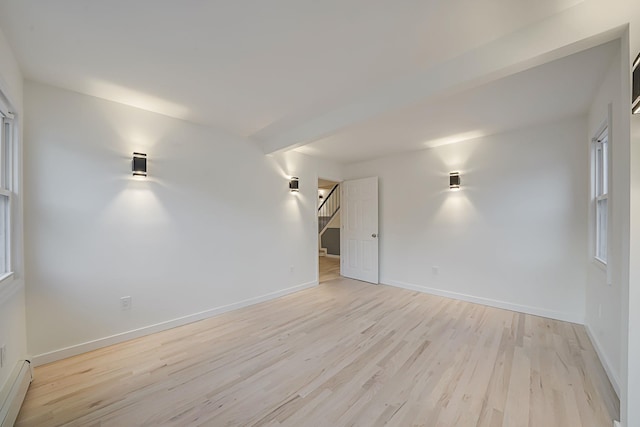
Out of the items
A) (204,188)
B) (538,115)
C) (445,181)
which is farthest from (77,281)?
(538,115)

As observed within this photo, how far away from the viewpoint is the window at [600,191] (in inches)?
99.7

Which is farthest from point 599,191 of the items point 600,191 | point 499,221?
point 499,221

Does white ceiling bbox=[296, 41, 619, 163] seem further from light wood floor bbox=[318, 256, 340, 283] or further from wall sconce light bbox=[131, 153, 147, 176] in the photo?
light wood floor bbox=[318, 256, 340, 283]

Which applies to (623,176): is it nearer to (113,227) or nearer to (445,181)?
(445,181)

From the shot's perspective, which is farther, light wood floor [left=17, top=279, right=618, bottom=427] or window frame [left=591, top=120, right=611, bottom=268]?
window frame [left=591, top=120, right=611, bottom=268]

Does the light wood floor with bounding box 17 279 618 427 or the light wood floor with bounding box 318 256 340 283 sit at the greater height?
the light wood floor with bounding box 17 279 618 427

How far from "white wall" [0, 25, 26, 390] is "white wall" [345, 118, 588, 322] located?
4656mm

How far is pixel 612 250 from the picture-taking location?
1.89 metres

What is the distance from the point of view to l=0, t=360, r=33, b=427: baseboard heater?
1537 mm

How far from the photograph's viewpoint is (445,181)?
4.12 metres

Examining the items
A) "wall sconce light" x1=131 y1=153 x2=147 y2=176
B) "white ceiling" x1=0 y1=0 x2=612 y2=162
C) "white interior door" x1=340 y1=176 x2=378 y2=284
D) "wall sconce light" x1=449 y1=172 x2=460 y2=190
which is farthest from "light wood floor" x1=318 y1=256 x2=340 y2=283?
"wall sconce light" x1=131 y1=153 x2=147 y2=176

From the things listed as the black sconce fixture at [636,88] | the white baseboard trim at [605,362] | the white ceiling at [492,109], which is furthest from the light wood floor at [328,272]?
the black sconce fixture at [636,88]

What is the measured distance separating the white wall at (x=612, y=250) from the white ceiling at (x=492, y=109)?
168 mm

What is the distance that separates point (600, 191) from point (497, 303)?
184cm
